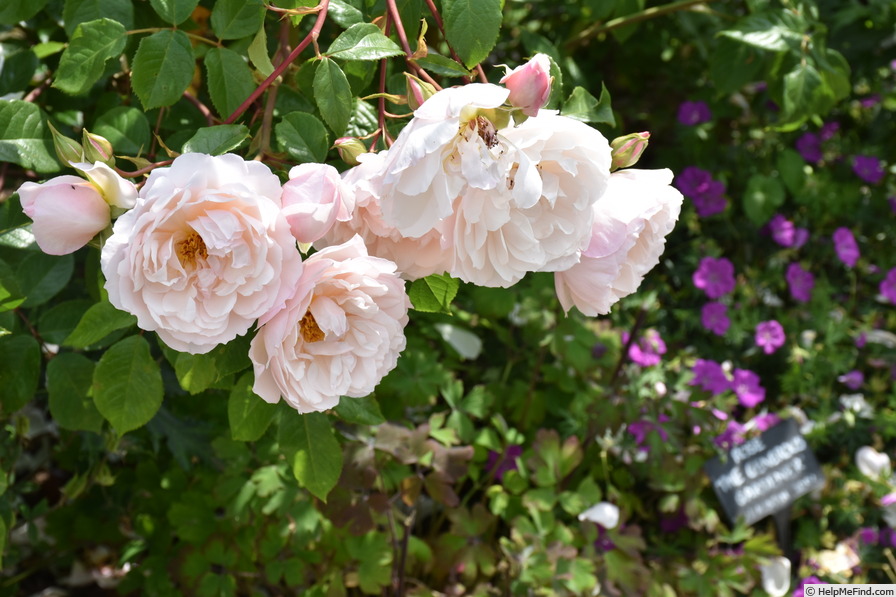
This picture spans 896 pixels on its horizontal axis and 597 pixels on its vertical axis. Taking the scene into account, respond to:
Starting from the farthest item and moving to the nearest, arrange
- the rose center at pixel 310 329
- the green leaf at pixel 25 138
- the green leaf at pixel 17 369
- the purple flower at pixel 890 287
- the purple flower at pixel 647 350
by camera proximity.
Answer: the purple flower at pixel 890 287, the purple flower at pixel 647 350, the green leaf at pixel 17 369, the green leaf at pixel 25 138, the rose center at pixel 310 329

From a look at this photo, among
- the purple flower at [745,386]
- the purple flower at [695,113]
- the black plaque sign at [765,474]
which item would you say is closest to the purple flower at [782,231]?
the purple flower at [695,113]

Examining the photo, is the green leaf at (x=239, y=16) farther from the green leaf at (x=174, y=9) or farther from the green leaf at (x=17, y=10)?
the green leaf at (x=17, y=10)

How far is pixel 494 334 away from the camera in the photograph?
1860 millimetres

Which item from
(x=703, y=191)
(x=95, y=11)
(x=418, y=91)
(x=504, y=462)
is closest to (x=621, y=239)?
(x=418, y=91)

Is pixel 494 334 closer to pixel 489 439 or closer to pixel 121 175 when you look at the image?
pixel 489 439

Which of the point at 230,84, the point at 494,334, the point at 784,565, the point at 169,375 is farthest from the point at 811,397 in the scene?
the point at 230,84

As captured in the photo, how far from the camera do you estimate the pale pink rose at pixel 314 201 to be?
56cm

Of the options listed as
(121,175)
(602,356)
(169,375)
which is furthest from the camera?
(602,356)

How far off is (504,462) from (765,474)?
1.84ft

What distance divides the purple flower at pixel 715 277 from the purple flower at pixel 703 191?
0.15m

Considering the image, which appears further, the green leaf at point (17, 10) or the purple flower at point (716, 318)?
the purple flower at point (716, 318)

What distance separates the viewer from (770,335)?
1.99 m

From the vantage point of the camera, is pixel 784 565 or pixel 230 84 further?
pixel 784 565

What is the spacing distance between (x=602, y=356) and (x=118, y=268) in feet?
4.16
